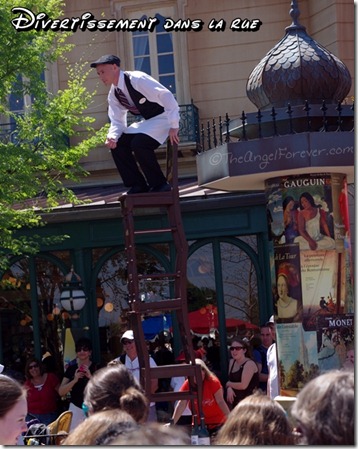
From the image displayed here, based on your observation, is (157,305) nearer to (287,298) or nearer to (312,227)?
(287,298)

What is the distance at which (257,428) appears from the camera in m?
3.45

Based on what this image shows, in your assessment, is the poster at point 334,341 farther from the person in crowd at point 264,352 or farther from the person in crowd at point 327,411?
the person in crowd at point 327,411

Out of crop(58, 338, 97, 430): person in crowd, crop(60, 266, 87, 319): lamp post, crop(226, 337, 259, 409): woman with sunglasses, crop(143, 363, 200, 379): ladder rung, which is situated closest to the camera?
crop(143, 363, 200, 379): ladder rung

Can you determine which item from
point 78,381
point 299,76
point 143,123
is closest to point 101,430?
point 143,123

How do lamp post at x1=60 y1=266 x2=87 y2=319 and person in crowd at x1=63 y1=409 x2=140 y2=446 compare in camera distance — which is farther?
lamp post at x1=60 y1=266 x2=87 y2=319

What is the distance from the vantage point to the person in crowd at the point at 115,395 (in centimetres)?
461

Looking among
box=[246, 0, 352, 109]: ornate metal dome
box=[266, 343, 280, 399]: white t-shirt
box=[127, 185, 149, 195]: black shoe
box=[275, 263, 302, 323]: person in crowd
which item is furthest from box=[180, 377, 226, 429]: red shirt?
box=[246, 0, 352, 109]: ornate metal dome

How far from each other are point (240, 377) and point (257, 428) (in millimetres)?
7230

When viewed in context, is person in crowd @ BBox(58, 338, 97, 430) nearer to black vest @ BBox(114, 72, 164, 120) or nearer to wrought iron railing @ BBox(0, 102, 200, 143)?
wrought iron railing @ BBox(0, 102, 200, 143)

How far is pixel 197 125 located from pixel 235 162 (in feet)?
25.6

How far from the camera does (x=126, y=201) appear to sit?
7.19 metres

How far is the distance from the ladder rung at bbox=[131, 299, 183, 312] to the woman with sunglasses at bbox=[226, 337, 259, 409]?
11.6 ft

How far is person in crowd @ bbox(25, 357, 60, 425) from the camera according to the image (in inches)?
488

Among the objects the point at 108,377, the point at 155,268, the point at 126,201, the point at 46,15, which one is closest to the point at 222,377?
the point at 155,268
